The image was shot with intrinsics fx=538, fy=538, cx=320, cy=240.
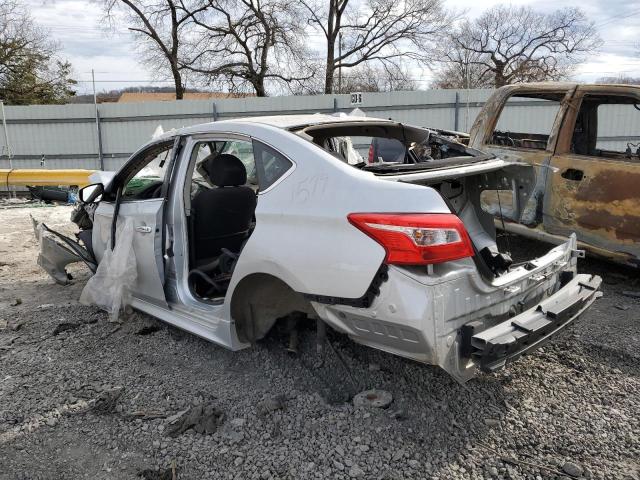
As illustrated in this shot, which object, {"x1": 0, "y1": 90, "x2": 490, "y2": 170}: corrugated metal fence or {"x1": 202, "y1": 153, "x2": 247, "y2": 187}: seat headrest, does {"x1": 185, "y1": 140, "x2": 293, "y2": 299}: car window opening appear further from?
{"x1": 0, "y1": 90, "x2": 490, "y2": 170}: corrugated metal fence

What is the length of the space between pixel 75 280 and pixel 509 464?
15.7ft

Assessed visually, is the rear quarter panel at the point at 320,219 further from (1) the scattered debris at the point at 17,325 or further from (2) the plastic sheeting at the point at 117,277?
(1) the scattered debris at the point at 17,325

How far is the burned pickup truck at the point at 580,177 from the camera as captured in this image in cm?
463

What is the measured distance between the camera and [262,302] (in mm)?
3344

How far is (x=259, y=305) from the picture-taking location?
336 centimetres

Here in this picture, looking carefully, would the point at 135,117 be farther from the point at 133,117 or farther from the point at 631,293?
the point at 631,293

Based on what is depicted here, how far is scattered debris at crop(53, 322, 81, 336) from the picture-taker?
4.28 metres

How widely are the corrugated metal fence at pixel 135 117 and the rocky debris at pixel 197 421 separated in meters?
12.8

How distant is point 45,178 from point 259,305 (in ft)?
35.3

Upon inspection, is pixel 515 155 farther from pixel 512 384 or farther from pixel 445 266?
pixel 445 266

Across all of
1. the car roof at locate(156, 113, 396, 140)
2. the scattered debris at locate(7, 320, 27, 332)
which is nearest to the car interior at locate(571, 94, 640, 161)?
the car roof at locate(156, 113, 396, 140)

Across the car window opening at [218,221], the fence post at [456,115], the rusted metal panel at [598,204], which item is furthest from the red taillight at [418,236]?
the fence post at [456,115]

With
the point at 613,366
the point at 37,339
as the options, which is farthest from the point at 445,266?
the point at 37,339

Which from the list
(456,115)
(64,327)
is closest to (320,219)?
(64,327)
